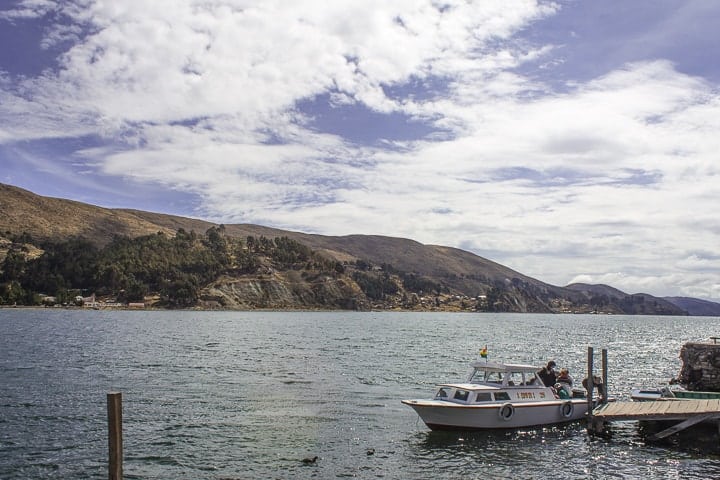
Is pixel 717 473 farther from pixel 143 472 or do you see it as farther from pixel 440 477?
pixel 143 472

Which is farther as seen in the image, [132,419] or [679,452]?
[132,419]

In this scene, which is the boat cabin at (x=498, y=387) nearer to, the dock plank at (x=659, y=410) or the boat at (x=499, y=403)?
the boat at (x=499, y=403)

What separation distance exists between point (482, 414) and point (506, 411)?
1.66 meters

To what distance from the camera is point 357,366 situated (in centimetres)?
6931

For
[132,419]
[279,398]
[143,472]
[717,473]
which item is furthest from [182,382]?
[717,473]

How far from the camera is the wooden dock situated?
1287 inches

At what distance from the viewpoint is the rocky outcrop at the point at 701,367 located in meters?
47.1

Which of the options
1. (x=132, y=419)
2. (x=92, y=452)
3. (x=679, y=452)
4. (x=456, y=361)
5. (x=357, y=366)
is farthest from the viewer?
(x=456, y=361)

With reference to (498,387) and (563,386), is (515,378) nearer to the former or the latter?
(498,387)

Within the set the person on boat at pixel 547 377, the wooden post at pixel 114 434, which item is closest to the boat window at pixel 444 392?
the person on boat at pixel 547 377

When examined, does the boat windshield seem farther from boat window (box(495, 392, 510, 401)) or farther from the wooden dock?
the wooden dock

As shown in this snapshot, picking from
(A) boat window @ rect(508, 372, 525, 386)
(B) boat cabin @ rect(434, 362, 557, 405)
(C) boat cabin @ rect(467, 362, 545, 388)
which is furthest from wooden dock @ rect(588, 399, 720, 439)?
(A) boat window @ rect(508, 372, 525, 386)

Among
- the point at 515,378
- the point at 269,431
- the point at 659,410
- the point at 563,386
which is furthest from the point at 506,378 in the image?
the point at 269,431

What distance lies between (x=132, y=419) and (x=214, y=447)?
8.35m
